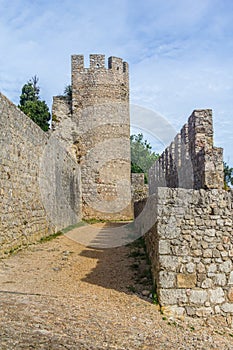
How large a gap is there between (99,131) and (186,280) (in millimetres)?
17451

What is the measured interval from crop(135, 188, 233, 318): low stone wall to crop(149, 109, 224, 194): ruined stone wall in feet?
4.14

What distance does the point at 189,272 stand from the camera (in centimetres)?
567

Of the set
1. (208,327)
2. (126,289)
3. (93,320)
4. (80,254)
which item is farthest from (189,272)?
(80,254)

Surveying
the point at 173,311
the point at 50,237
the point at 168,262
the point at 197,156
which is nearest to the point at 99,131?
the point at 50,237

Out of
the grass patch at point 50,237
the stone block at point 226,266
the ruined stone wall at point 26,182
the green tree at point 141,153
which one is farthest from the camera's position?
the green tree at point 141,153

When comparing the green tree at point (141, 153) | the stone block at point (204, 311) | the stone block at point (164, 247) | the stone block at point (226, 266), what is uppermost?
the green tree at point (141, 153)

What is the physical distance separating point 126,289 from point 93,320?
1546mm

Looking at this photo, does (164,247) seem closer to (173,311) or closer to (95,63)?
(173,311)

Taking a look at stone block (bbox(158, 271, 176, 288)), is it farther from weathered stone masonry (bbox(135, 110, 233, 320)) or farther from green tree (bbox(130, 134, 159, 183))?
green tree (bbox(130, 134, 159, 183))

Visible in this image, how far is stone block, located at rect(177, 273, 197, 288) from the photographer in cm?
561

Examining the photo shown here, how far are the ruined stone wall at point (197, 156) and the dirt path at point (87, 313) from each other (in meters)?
2.21

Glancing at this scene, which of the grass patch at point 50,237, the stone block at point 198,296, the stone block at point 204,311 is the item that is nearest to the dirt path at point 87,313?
the stone block at point 204,311

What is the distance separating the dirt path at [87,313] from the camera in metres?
4.10

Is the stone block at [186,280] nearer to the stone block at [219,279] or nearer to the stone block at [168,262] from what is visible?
the stone block at [168,262]
